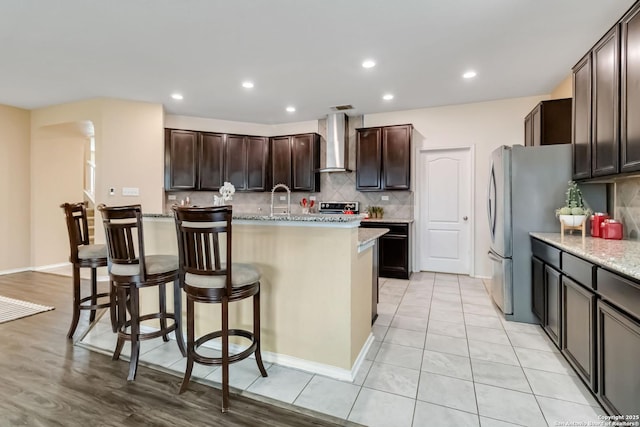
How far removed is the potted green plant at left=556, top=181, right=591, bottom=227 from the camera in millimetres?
2633

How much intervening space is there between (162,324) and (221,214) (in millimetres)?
1407

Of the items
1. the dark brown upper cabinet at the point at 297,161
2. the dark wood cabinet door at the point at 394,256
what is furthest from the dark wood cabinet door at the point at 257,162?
the dark wood cabinet door at the point at 394,256

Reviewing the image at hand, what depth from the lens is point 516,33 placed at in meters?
2.77

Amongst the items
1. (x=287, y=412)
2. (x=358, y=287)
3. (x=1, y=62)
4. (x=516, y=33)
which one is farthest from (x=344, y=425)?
(x=1, y=62)

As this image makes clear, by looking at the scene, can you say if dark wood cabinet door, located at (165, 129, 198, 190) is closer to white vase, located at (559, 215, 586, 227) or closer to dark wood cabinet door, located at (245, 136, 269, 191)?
dark wood cabinet door, located at (245, 136, 269, 191)

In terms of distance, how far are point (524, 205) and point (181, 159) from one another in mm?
5042

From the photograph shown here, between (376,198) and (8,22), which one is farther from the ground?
(8,22)

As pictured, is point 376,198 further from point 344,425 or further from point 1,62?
point 1,62

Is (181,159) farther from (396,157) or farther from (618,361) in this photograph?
(618,361)

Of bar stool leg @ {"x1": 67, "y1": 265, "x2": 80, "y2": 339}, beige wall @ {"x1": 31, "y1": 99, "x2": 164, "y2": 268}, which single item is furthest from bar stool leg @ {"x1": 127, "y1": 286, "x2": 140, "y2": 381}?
beige wall @ {"x1": 31, "y1": 99, "x2": 164, "y2": 268}

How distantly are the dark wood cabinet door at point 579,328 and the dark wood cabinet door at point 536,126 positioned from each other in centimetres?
217

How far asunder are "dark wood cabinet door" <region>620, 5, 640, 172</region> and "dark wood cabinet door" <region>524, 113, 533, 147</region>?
2.01 meters

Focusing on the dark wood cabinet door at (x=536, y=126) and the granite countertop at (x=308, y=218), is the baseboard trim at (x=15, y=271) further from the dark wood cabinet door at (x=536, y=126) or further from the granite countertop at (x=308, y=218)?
the dark wood cabinet door at (x=536, y=126)

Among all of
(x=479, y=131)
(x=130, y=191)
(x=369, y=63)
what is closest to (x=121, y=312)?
(x=130, y=191)
